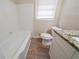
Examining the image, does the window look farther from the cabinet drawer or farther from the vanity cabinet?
the cabinet drawer

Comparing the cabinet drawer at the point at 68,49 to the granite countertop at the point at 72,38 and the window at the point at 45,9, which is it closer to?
the granite countertop at the point at 72,38

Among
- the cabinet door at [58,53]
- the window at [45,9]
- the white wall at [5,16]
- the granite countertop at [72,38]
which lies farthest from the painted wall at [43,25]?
the granite countertop at [72,38]

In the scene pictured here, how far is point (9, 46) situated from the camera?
204 centimetres

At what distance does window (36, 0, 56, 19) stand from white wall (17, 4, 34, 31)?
1.03 ft

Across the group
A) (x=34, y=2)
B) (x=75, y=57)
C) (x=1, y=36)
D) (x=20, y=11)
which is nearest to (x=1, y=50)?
(x=1, y=36)

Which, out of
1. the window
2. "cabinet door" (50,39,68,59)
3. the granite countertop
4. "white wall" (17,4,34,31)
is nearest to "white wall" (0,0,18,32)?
"white wall" (17,4,34,31)

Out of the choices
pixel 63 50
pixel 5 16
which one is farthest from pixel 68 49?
pixel 5 16

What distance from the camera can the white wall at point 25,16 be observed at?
2932 millimetres

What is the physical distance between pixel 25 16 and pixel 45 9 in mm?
899

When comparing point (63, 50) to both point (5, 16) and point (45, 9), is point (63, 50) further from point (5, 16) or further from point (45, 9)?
point (45, 9)

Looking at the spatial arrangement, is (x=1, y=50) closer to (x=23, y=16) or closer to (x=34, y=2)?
(x=23, y=16)

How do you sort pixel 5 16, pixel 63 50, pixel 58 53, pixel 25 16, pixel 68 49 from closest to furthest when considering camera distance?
pixel 68 49
pixel 63 50
pixel 58 53
pixel 5 16
pixel 25 16

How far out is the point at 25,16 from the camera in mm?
3039

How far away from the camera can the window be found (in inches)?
116
